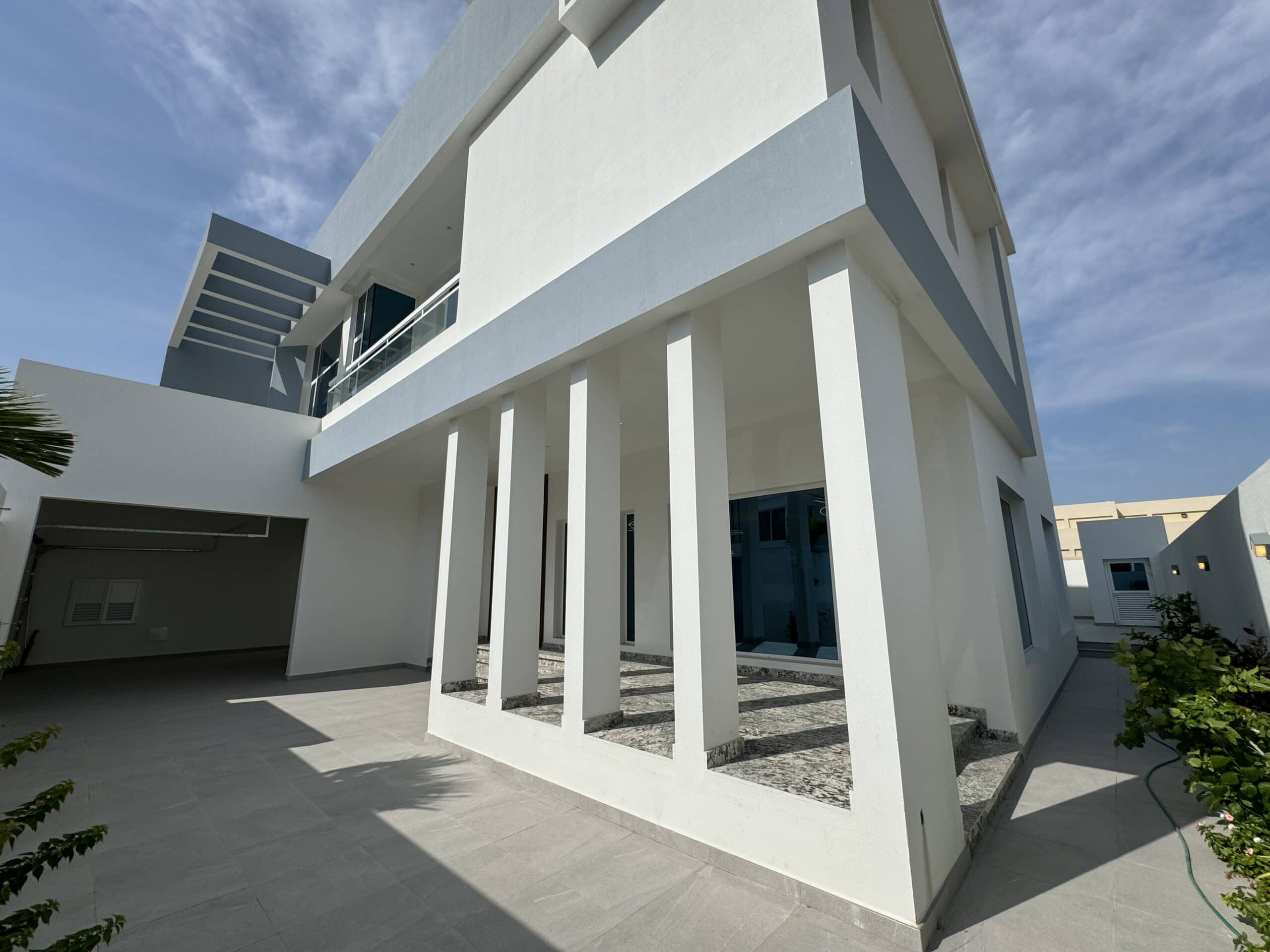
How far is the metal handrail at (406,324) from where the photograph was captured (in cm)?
698

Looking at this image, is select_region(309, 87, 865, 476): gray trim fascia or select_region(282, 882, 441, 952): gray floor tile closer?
select_region(282, 882, 441, 952): gray floor tile

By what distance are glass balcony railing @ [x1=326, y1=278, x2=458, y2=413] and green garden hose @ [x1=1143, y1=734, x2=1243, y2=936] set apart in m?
7.66

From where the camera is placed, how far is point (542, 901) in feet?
8.95

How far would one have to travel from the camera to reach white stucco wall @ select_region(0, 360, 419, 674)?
25.2 ft

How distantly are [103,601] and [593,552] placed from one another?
14837 millimetres

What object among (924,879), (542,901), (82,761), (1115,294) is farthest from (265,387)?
(1115,294)

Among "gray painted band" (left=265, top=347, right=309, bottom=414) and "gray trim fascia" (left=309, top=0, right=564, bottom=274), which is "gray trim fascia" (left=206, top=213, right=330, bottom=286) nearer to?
"gray trim fascia" (left=309, top=0, right=564, bottom=274)

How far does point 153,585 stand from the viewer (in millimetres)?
12992

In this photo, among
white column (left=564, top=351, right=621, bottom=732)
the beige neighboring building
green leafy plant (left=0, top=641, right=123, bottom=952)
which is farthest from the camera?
the beige neighboring building

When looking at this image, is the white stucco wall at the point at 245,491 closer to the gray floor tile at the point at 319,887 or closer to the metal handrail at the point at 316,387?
the metal handrail at the point at 316,387

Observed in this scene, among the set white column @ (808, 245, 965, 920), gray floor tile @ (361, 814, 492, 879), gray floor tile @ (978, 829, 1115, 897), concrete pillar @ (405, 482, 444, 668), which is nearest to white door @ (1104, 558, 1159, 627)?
gray floor tile @ (978, 829, 1115, 897)

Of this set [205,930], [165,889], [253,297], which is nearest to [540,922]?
[205,930]

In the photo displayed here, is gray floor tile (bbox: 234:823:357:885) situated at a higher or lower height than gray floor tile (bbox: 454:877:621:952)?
lower

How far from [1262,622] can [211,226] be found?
1738 cm
